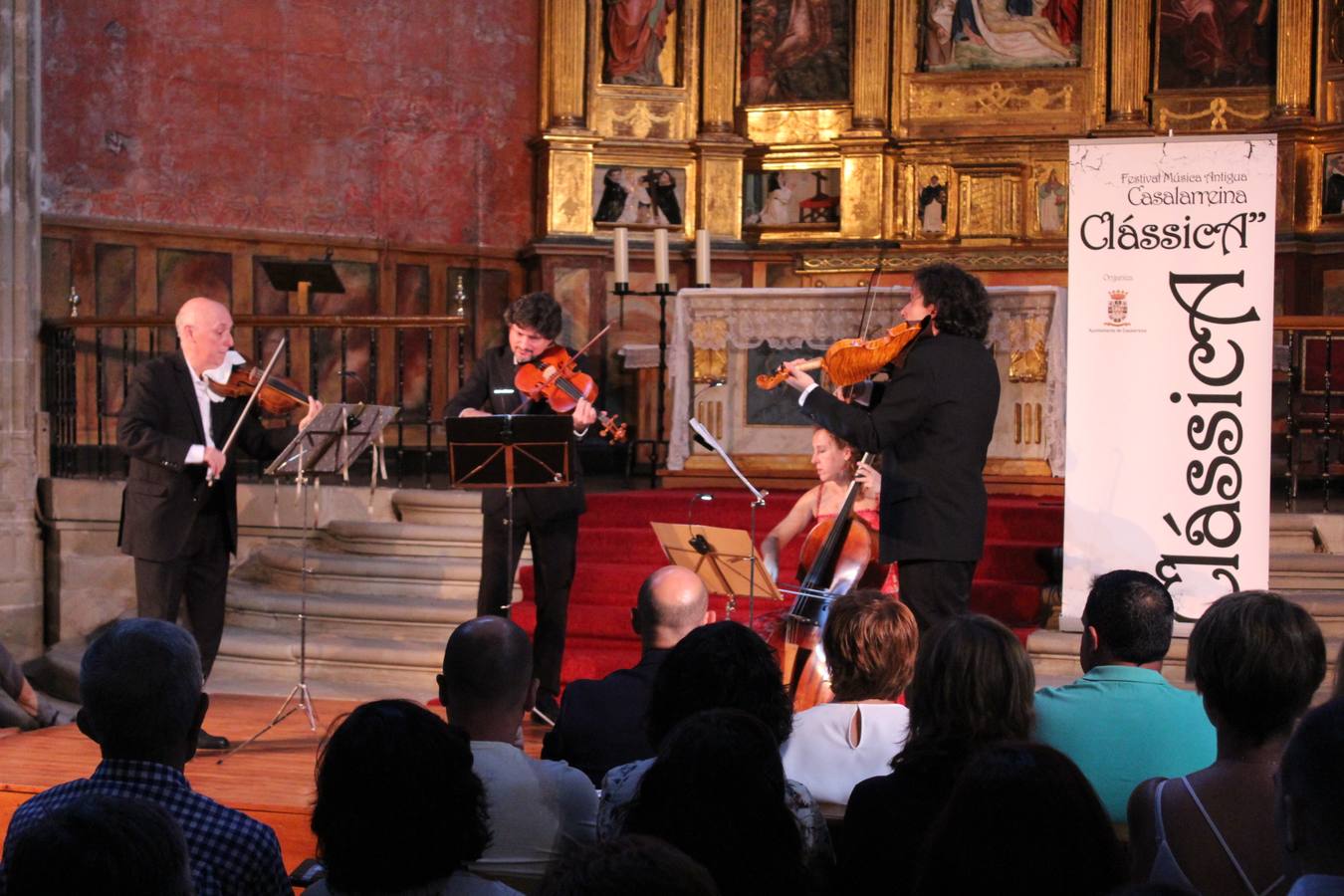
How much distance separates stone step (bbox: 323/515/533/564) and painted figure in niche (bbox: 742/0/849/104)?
18.4 feet

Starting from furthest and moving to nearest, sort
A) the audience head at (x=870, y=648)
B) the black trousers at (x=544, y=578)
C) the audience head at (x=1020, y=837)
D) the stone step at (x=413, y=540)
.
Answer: the stone step at (x=413, y=540) < the black trousers at (x=544, y=578) < the audience head at (x=870, y=648) < the audience head at (x=1020, y=837)

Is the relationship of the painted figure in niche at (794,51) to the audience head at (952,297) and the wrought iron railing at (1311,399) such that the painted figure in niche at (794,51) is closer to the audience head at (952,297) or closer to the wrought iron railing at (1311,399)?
the wrought iron railing at (1311,399)

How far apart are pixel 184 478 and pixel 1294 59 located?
347 inches

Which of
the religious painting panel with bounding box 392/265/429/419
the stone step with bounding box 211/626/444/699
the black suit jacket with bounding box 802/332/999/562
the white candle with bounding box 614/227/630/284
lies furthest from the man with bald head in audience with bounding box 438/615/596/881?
the religious painting panel with bounding box 392/265/429/419

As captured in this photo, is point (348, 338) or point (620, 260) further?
point (348, 338)

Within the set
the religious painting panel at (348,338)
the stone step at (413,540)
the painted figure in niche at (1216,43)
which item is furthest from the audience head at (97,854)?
the painted figure in niche at (1216,43)

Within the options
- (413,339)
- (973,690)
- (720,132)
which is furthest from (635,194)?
(973,690)

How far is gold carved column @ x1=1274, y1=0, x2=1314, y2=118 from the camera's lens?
11438mm

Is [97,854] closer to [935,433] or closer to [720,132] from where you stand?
[935,433]

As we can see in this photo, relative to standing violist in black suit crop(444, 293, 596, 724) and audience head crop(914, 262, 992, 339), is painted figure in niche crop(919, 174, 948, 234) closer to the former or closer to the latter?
standing violist in black suit crop(444, 293, 596, 724)

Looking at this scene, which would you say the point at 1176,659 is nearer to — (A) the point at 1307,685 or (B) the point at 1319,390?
(A) the point at 1307,685

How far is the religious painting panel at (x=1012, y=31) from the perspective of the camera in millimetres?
11969

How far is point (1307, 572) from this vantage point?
23.5 ft

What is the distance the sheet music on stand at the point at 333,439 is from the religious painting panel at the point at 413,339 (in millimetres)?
5682
